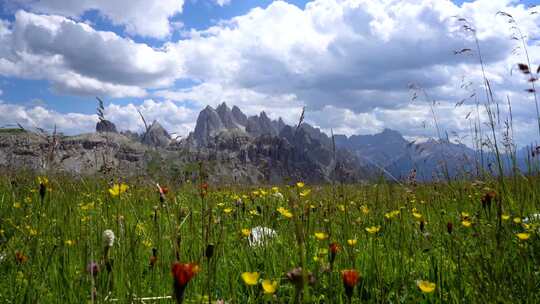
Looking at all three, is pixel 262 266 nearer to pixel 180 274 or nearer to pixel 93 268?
pixel 93 268

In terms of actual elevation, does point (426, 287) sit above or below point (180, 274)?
below

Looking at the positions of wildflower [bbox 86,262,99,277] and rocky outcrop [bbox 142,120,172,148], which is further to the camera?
rocky outcrop [bbox 142,120,172,148]

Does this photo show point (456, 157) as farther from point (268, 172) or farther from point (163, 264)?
point (163, 264)

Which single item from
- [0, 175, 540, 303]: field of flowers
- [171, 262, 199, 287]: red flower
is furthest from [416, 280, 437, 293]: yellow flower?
[171, 262, 199, 287]: red flower

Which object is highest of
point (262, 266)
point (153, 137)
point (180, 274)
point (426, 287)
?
point (153, 137)

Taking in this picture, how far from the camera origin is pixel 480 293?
2086 millimetres

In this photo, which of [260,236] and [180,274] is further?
[260,236]

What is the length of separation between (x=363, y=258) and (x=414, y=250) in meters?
0.83

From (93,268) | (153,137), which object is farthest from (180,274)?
(153,137)

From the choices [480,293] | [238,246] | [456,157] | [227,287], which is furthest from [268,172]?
[480,293]

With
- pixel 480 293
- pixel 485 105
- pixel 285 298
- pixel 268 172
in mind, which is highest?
pixel 485 105

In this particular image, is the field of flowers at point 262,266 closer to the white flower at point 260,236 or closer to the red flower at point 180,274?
the white flower at point 260,236

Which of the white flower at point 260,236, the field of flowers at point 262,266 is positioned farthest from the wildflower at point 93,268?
the white flower at point 260,236

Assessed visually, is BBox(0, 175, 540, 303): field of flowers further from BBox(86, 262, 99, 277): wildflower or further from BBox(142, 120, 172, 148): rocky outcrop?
BBox(142, 120, 172, 148): rocky outcrop
